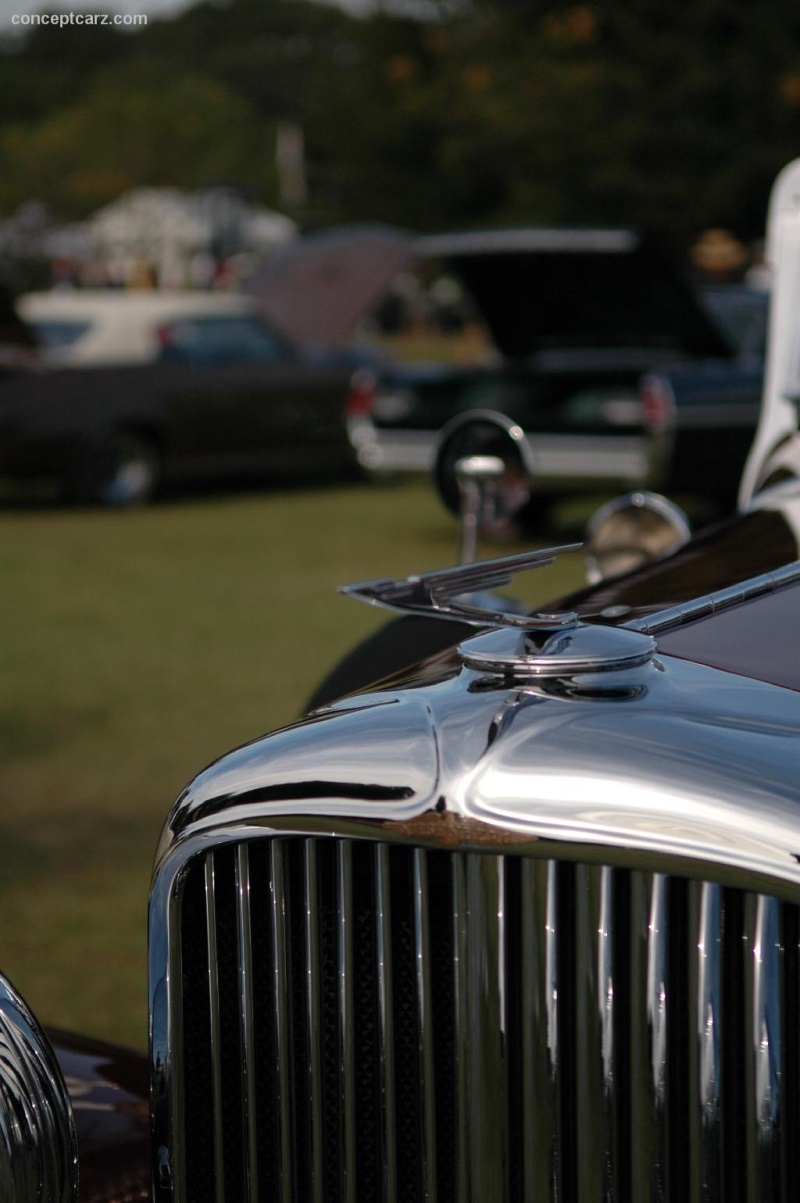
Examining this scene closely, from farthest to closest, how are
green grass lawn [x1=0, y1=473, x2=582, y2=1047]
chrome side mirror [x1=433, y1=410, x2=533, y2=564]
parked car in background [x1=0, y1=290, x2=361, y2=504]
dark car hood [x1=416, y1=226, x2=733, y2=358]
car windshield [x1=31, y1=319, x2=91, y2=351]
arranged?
car windshield [x1=31, y1=319, x2=91, y2=351] → parked car in background [x1=0, y1=290, x2=361, y2=504] → dark car hood [x1=416, y1=226, x2=733, y2=358] → green grass lawn [x1=0, y1=473, x2=582, y2=1047] → chrome side mirror [x1=433, y1=410, x2=533, y2=564]

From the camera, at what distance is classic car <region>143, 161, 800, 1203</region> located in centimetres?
166

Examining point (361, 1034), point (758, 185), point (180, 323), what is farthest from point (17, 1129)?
point (758, 185)

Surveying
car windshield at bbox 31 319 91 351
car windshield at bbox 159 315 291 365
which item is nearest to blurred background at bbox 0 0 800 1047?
car windshield at bbox 159 315 291 365

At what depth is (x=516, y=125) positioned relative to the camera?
22.3 m

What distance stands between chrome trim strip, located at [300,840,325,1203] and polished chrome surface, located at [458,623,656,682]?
29cm

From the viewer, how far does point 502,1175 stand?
1.76m

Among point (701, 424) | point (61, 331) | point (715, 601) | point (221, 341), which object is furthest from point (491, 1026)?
point (61, 331)

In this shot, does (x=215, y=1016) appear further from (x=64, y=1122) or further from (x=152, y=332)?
(x=152, y=332)

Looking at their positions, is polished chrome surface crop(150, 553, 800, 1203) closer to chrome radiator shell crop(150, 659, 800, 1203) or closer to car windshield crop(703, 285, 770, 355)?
chrome radiator shell crop(150, 659, 800, 1203)

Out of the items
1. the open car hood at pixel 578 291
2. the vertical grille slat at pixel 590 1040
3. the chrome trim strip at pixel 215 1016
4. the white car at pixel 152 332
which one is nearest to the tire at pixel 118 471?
the white car at pixel 152 332

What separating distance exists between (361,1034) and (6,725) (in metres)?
5.01

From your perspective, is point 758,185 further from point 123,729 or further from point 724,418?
point 123,729

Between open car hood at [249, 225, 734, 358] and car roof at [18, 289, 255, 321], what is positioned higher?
car roof at [18, 289, 255, 321]

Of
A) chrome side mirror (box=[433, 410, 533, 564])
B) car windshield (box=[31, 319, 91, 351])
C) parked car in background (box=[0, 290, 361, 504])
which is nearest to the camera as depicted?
chrome side mirror (box=[433, 410, 533, 564])
